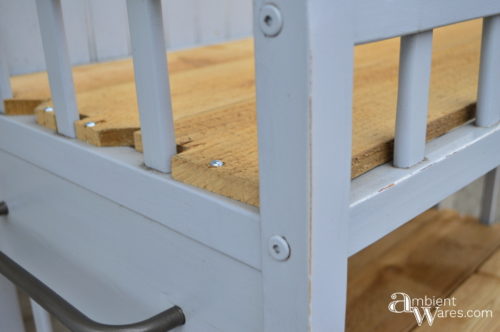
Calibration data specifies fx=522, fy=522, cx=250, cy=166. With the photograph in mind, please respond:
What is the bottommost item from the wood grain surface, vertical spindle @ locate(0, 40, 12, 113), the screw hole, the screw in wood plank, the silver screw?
the wood grain surface

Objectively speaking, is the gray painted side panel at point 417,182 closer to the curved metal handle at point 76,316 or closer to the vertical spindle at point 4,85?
the curved metal handle at point 76,316

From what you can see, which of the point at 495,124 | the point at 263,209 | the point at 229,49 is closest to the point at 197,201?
the point at 263,209

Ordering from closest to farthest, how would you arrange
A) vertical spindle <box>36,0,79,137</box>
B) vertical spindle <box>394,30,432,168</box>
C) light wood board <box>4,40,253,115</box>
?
vertical spindle <box>394,30,432,168</box> → vertical spindle <box>36,0,79,137</box> → light wood board <box>4,40,253,115</box>

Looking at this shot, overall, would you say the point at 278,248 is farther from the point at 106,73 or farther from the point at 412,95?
the point at 106,73

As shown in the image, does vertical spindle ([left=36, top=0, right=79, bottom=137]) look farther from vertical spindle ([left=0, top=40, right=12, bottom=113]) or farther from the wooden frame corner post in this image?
the wooden frame corner post

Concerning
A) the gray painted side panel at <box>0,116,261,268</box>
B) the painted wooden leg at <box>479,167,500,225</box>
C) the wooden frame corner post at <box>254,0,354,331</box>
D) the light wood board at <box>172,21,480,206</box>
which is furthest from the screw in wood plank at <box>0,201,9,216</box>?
the painted wooden leg at <box>479,167,500,225</box>

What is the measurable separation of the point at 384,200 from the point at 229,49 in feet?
2.60

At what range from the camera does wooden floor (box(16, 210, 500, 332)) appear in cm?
82

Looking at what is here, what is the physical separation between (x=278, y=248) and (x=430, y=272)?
2.32ft

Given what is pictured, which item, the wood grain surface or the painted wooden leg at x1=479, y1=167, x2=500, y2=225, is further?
the painted wooden leg at x1=479, y1=167, x2=500, y2=225

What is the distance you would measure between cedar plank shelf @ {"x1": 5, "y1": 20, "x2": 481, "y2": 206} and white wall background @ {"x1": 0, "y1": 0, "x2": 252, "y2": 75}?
5 cm

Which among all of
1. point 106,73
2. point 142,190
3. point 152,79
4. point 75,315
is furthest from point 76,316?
point 106,73

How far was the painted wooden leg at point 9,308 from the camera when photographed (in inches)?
33.3

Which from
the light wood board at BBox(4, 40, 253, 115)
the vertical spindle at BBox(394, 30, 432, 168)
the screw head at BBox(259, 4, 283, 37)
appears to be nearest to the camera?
the screw head at BBox(259, 4, 283, 37)
